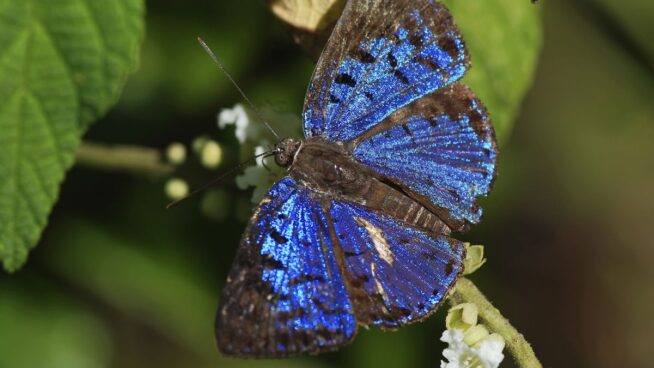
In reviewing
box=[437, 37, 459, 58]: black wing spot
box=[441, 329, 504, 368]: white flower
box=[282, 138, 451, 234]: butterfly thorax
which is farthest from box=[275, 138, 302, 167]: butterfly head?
box=[441, 329, 504, 368]: white flower

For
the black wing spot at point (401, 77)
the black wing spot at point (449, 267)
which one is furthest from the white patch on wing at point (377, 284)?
the black wing spot at point (401, 77)

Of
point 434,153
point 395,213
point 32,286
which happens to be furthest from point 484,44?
point 32,286

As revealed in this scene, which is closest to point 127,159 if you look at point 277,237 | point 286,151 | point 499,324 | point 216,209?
point 216,209

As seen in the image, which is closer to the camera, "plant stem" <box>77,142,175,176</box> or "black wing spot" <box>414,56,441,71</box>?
"black wing spot" <box>414,56,441,71</box>

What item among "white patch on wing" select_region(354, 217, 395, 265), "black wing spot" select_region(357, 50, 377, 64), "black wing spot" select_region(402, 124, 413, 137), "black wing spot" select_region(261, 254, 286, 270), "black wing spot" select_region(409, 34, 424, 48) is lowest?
"black wing spot" select_region(261, 254, 286, 270)

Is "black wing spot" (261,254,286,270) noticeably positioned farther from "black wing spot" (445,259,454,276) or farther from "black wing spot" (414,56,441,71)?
"black wing spot" (414,56,441,71)

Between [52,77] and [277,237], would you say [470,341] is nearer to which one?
[277,237]
